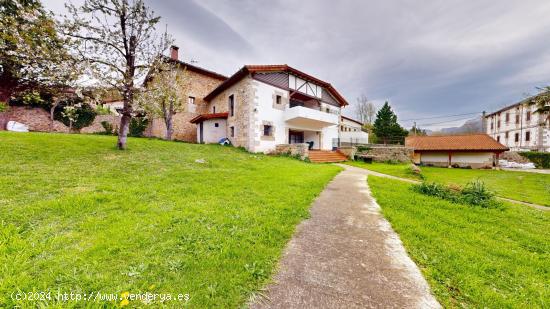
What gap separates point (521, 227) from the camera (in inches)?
158

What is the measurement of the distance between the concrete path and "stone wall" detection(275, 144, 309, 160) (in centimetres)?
1120

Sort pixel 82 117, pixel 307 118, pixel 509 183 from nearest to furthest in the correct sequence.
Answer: pixel 509 183
pixel 307 118
pixel 82 117

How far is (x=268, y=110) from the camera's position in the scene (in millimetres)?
16125

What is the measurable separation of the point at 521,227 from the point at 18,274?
7.93 meters

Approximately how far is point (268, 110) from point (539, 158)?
33360 millimetres

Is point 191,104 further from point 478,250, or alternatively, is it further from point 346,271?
point 478,250

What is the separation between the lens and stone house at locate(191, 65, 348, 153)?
15195 mm

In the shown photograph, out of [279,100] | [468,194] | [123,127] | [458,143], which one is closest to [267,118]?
[279,100]

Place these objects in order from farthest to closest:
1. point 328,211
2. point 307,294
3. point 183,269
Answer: point 328,211, point 183,269, point 307,294

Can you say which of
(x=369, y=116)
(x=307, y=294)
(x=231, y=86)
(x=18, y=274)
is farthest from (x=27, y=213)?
(x=369, y=116)

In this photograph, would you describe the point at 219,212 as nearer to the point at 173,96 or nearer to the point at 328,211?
the point at 328,211

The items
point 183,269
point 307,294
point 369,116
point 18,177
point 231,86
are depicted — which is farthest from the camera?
point 369,116

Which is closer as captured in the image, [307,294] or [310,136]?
[307,294]

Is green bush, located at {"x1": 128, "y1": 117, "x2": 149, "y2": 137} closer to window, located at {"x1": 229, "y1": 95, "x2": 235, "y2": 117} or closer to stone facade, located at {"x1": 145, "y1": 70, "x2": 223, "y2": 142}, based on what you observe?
stone facade, located at {"x1": 145, "y1": 70, "x2": 223, "y2": 142}
